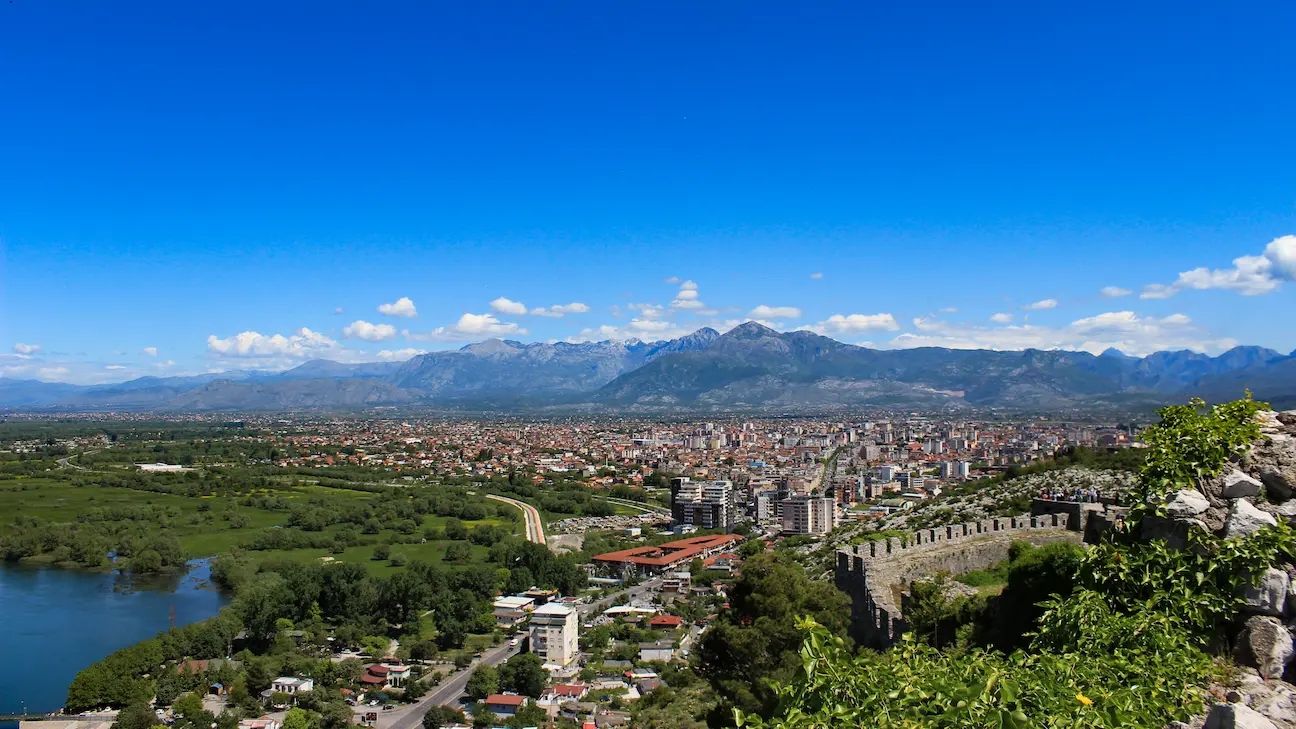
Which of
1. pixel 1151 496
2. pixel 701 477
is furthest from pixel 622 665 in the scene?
pixel 701 477

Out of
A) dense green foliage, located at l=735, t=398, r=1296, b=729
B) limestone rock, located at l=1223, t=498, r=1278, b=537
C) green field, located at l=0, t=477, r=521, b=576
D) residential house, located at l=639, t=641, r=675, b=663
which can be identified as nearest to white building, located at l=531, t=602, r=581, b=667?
residential house, located at l=639, t=641, r=675, b=663

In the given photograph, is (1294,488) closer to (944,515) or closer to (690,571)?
(944,515)

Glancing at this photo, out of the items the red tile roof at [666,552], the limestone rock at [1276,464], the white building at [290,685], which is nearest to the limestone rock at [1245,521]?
the limestone rock at [1276,464]

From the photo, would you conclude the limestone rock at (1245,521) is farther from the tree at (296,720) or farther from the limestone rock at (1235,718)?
the tree at (296,720)

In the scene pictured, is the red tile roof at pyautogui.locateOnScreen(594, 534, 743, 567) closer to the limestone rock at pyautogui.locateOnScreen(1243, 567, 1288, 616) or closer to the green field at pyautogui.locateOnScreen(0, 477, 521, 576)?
the green field at pyautogui.locateOnScreen(0, 477, 521, 576)

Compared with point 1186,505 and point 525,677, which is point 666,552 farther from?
point 1186,505
